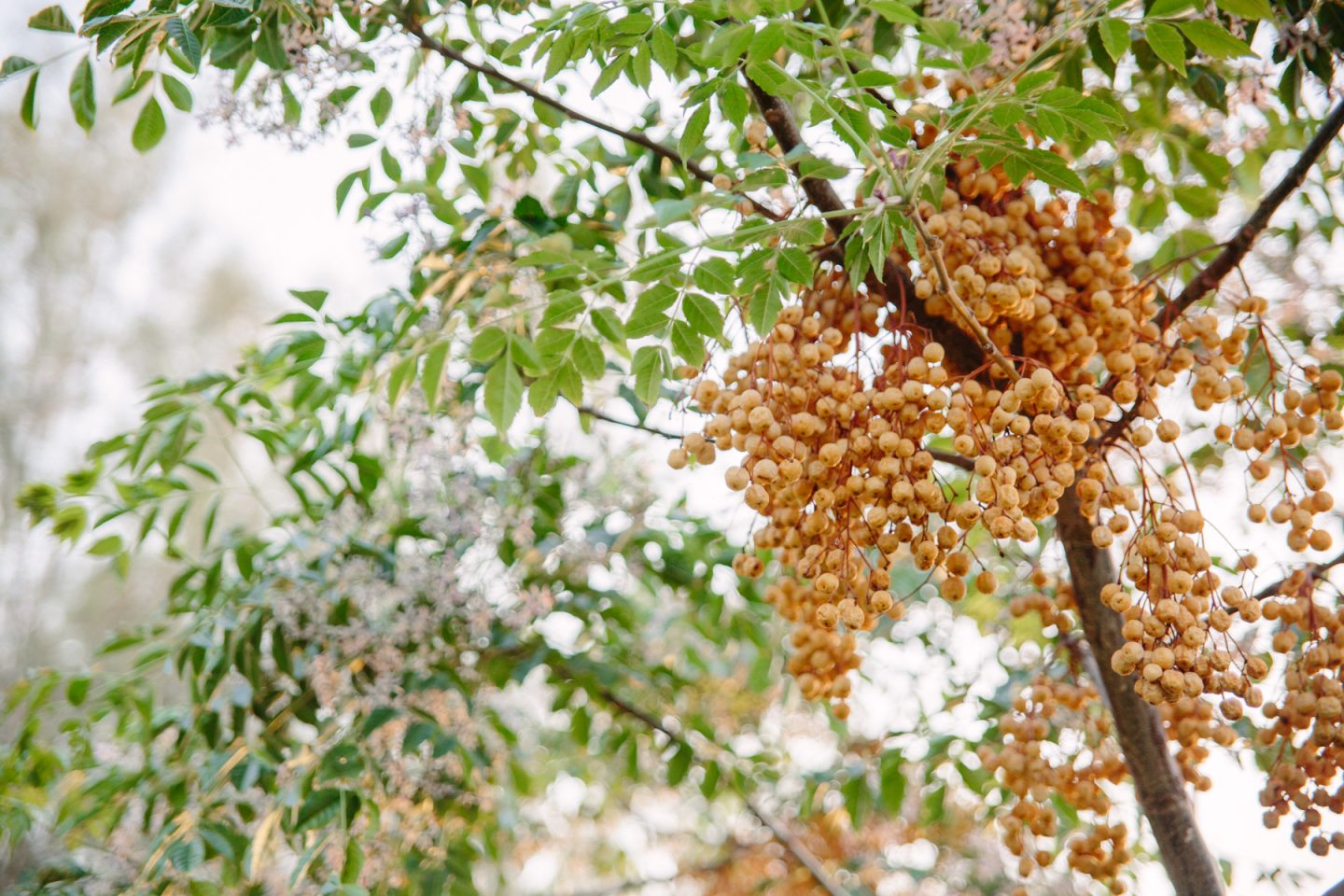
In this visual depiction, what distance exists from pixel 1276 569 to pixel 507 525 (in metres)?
1.07

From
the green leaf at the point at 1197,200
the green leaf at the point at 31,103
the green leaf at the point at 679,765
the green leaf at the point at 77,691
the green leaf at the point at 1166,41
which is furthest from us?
the green leaf at the point at 679,765

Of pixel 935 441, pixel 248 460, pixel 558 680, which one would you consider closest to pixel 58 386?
pixel 248 460

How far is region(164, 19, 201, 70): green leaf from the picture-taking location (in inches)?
39.0

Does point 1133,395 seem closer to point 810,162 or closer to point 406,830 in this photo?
point 810,162

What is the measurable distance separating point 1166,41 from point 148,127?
1.20 metres

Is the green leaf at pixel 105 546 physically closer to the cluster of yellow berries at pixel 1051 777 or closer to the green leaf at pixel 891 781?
the green leaf at pixel 891 781

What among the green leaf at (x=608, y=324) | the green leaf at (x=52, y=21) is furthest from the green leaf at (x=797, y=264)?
the green leaf at (x=52, y=21)

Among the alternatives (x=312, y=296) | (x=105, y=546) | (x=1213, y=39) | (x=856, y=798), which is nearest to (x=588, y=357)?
(x=312, y=296)

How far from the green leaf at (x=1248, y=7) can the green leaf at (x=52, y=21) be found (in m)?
1.16

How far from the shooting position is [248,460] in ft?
21.5

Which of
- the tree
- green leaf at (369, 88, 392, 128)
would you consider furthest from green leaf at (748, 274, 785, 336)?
green leaf at (369, 88, 392, 128)

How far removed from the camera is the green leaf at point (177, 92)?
1302 millimetres

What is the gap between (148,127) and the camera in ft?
4.21

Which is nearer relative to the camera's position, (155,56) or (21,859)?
(155,56)
